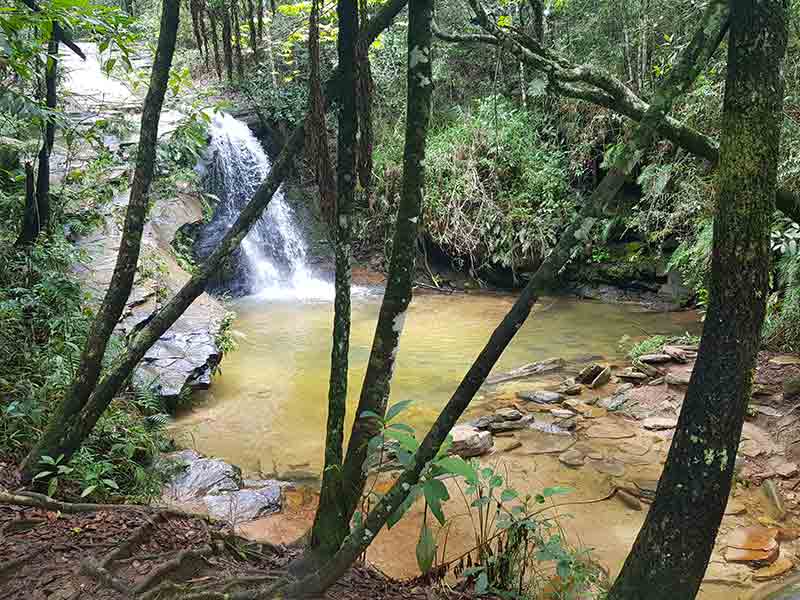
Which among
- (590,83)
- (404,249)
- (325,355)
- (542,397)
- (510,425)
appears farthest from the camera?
(325,355)

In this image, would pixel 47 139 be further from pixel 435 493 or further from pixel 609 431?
pixel 609 431

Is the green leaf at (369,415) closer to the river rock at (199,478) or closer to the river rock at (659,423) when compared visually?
the river rock at (199,478)

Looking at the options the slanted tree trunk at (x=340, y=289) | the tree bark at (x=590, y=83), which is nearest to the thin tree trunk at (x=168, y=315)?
the slanted tree trunk at (x=340, y=289)

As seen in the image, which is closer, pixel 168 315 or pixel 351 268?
pixel 168 315

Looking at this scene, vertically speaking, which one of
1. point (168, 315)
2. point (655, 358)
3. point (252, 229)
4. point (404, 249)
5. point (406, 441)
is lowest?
point (655, 358)

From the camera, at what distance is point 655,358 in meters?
6.60

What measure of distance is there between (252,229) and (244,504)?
407 inches

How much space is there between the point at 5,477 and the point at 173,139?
2.96 m

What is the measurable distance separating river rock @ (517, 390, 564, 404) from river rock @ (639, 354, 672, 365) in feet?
3.85

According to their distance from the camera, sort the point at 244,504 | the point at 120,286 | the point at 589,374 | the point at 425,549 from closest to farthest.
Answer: the point at 425,549 < the point at 120,286 < the point at 244,504 < the point at 589,374

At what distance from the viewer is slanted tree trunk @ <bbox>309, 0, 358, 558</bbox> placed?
2598 millimetres

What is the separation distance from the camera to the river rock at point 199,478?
14.4ft

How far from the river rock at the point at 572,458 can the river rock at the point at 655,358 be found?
2022 mm

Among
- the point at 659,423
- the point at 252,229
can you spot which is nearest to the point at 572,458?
the point at 659,423
